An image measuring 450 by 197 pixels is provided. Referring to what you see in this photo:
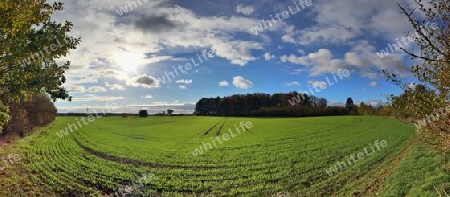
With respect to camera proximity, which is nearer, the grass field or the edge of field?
the grass field

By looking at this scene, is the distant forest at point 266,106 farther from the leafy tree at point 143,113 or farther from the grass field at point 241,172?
the grass field at point 241,172

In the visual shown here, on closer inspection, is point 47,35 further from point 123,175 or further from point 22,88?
point 123,175

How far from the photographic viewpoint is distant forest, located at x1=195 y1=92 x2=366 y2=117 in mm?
133250

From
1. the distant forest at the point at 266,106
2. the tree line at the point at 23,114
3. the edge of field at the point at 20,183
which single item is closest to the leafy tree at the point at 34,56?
the edge of field at the point at 20,183

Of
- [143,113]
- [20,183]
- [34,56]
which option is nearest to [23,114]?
[20,183]

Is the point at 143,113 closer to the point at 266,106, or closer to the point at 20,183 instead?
the point at 266,106

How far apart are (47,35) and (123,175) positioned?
13.6 metres

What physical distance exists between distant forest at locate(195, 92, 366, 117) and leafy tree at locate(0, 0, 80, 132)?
11583 centimetres

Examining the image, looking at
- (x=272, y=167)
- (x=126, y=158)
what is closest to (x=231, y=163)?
(x=272, y=167)

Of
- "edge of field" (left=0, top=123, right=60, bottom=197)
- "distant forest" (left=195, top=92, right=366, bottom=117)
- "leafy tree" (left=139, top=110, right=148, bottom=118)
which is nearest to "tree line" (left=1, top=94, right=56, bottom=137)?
"edge of field" (left=0, top=123, right=60, bottom=197)

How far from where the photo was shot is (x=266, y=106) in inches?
6009

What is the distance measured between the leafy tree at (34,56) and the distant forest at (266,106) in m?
116

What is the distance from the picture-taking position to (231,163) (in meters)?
34.0

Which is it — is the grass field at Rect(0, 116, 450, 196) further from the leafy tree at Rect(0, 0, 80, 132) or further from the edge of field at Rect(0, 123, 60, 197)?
the leafy tree at Rect(0, 0, 80, 132)
